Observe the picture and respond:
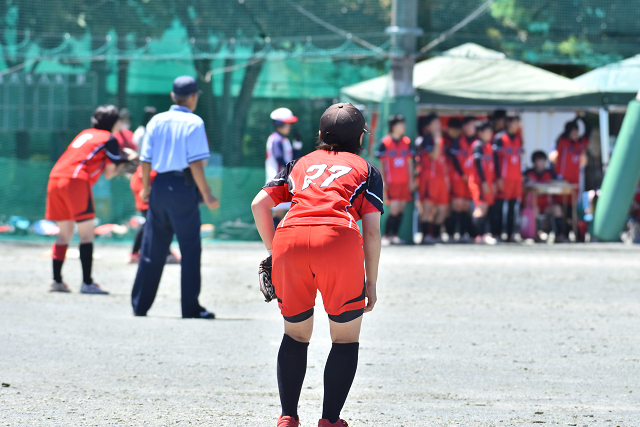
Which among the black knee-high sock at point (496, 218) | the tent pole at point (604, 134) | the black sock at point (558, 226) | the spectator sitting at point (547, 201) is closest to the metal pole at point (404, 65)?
the black knee-high sock at point (496, 218)

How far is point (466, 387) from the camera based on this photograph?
5.39 meters

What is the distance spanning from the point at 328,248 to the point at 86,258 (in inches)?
235

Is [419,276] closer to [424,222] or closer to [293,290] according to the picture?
[424,222]

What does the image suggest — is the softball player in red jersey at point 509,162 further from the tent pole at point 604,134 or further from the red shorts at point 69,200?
the red shorts at point 69,200

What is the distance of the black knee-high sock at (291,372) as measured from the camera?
4.10 m

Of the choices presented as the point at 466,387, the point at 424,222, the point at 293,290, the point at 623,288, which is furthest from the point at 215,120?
the point at 293,290

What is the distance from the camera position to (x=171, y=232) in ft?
25.6

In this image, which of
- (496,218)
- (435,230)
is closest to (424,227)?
(435,230)

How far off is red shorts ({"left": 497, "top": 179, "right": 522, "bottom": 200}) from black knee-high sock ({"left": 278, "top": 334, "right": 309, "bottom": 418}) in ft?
38.4

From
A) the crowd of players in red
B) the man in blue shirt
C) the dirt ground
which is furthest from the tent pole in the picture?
the man in blue shirt

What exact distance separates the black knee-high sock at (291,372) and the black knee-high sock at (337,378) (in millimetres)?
121

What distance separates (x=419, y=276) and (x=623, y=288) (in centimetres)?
227

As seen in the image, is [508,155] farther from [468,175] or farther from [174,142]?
[174,142]

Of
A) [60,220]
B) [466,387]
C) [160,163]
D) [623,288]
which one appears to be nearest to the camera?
[466,387]
